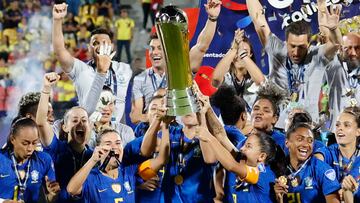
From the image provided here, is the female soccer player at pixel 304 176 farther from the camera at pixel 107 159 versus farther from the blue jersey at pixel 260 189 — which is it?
the camera at pixel 107 159

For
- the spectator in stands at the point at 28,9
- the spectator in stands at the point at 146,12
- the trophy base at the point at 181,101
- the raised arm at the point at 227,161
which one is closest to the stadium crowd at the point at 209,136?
the raised arm at the point at 227,161

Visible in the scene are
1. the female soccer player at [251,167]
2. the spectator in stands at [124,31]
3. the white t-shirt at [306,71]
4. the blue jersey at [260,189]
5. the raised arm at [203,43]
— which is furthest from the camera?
the spectator in stands at [124,31]

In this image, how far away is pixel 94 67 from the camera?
7523mm

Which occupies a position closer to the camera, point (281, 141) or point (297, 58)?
point (281, 141)

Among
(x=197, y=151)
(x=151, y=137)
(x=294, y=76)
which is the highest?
(x=294, y=76)

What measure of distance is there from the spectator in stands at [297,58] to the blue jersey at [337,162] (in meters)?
1.07

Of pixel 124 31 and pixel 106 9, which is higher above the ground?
pixel 106 9

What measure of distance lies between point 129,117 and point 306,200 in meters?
2.39

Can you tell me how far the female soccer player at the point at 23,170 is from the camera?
240 inches

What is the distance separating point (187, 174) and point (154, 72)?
1.59 metres

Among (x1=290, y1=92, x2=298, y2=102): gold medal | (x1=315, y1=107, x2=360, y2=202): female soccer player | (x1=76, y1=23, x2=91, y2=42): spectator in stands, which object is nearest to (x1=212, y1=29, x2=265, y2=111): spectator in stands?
(x1=290, y1=92, x2=298, y2=102): gold medal

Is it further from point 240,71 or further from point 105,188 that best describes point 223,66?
point 105,188

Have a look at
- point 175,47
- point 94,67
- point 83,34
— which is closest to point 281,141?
point 94,67

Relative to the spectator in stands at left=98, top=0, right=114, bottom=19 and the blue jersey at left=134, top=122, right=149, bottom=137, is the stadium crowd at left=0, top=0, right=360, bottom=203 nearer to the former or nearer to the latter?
the blue jersey at left=134, top=122, right=149, bottom=137
